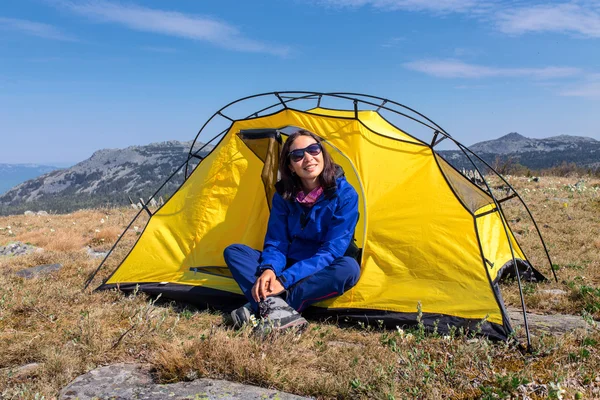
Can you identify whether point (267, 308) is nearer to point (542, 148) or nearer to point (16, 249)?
point (16, 249)

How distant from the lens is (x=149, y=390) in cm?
327

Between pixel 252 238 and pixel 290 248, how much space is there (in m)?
1.27

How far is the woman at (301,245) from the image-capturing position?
180 inches

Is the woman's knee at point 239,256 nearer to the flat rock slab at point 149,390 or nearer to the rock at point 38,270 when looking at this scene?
the flat rock slab at point 149,390

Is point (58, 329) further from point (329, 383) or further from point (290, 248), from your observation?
point (329, 383)

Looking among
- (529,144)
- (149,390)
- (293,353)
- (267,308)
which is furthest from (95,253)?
(529,144)

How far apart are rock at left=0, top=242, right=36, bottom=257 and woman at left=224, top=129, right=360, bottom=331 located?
6.38m

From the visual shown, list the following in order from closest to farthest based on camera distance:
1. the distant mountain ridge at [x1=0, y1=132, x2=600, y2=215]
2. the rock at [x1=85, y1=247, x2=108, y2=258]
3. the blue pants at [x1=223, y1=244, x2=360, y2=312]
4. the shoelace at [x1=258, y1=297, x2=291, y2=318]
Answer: the shoelace at [x1=258, y1=297, x2=291, y2=318]
the blue pants at [x1=223, y1=244, x2=360, y2=312]
the rock at [x1=85, y1=247, x2=108, y2=258]
the distant mountain ridge at [x1=0, y1=132, x2=600, y2=215]

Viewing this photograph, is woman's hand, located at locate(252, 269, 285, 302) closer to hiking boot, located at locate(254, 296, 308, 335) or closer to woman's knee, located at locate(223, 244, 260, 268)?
hiking boot, located at locate(254, 296, 308, 335)

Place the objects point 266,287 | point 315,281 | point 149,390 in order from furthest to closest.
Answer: point 315,281 < point 266,287 < point 149,390

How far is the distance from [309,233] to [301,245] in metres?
0.21

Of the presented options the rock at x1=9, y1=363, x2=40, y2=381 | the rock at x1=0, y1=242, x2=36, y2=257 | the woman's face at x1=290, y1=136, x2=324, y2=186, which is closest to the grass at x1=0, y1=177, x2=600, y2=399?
the rock at x1=9, y1=363, x2=40, y2=381

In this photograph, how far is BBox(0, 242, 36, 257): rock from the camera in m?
9.34

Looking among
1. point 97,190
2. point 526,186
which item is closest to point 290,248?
point 526,186
